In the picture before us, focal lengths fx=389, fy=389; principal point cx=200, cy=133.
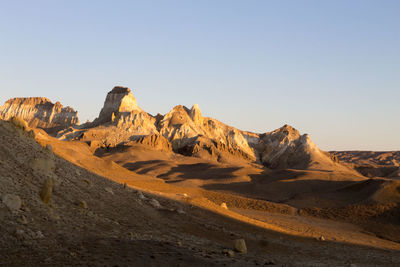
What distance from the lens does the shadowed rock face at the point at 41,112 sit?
107438 millimetres

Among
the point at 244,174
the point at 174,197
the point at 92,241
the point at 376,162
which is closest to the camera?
the point at 92,241

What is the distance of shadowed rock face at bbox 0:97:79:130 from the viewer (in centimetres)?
10744

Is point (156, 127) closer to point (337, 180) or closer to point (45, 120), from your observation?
point (45, 120)

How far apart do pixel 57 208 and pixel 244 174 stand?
47729 millimetres

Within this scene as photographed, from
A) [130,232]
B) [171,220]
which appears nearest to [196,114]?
[171,220]

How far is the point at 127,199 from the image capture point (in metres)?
17.0

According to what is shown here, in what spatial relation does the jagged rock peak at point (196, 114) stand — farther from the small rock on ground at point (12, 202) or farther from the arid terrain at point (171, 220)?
the small rock on ground at point (12, 202)

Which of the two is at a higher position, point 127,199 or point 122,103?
point 122,103

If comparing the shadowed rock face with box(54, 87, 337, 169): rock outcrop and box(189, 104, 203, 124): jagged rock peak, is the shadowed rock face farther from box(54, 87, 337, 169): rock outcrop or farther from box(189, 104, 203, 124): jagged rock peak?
box(189, 104, 203, 124): jagged rock peak

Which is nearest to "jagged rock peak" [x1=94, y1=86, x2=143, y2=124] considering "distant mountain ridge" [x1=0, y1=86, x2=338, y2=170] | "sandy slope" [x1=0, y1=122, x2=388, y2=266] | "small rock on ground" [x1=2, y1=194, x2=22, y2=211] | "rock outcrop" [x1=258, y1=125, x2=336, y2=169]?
"distant mountain ridge" [x1=0, y1=86, x2=338, y2=170]

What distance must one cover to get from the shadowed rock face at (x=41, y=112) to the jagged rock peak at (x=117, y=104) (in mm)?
21220

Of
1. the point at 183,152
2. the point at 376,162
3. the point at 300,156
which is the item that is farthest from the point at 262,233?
the point at 376,162

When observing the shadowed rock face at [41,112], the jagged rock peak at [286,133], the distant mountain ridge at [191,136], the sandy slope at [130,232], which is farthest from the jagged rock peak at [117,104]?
the sandy slope at [130,232]

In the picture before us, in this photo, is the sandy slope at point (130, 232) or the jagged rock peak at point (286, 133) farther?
the jagged rock peak at point (286, 133)
